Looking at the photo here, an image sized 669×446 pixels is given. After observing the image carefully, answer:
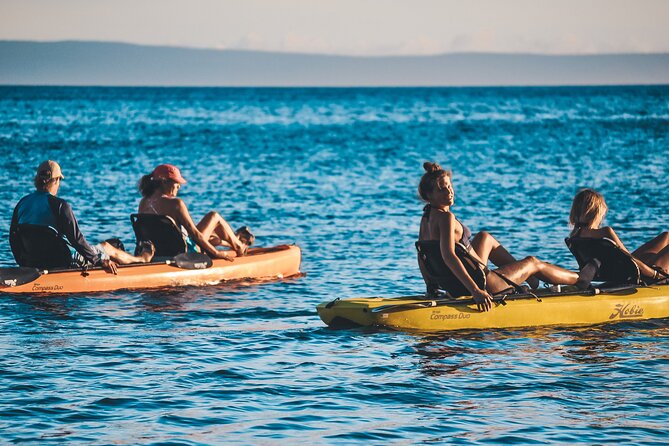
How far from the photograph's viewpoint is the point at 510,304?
11633mm

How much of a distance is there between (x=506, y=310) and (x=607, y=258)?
52.7 inches

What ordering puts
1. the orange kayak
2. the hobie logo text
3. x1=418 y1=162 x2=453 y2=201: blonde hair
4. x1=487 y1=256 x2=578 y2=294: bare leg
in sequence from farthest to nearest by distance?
1. the orange kayak
2. the hobie logo text
3. x1=487 y1=256 x2=578 y2=294: bare leg
4. x1=418 y1=162 x2=453 y2=201: blonde hair

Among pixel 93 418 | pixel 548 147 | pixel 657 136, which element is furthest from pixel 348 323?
pixel 657 136

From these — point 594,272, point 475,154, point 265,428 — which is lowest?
point 265,428

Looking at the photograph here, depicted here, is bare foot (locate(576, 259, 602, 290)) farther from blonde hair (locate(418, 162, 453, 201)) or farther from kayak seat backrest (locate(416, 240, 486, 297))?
blonde hair (locate(418, 162, 453, 201))

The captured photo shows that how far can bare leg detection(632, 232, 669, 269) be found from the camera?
12.6 metres

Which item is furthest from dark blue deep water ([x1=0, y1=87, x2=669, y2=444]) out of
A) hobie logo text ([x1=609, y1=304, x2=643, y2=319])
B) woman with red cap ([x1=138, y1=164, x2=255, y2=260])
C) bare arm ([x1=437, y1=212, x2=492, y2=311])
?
woman with red cap ([x1=138, y1=164, x2=255, y2=260])

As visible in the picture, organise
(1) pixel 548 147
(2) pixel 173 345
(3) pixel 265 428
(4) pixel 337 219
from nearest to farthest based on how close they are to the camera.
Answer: (3) pixel 265 428 → (2) pixel 173 345 → (4) pixel 337 219 → (1) pixel 548 147

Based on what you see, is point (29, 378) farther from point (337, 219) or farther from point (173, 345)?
point (337, 219)

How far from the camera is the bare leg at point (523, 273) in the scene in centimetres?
1162

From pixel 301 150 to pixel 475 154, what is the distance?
774 cm

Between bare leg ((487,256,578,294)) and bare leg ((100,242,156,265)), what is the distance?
195 inches

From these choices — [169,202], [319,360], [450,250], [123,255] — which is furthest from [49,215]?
[450,250]

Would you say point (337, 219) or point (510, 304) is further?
point (337, 219)
